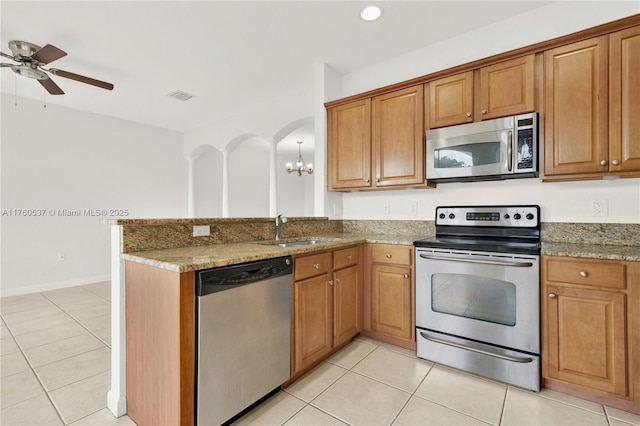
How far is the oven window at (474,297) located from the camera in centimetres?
197

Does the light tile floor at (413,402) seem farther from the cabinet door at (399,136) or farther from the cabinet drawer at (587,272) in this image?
the cabinet door at (399,136)

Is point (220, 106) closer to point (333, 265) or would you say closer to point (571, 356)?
point (333, 265)

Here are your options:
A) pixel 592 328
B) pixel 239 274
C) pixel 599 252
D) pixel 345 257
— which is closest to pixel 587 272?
pixel 599 252

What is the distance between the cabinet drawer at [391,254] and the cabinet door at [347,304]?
200mm

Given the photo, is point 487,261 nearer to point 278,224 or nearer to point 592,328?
point 592,328

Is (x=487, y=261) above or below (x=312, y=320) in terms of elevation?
above

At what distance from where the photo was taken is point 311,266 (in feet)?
6.72

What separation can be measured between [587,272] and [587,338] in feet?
1.26

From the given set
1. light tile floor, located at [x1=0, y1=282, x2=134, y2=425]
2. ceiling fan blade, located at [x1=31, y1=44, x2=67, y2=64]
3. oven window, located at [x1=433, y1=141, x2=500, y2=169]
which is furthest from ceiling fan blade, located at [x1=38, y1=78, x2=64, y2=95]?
oven window, located at [x1=433, y1=141, x2=500, y2=169]

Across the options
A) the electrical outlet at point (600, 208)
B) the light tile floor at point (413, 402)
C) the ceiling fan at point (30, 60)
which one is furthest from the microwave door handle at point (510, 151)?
the ceiling fan at point (30, 60)

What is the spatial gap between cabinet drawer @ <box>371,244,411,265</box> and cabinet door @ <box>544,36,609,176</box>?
1130 mm

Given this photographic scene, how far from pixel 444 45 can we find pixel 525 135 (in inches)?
49.1

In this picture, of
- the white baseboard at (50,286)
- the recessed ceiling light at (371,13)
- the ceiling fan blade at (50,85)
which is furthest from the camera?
the white baseboard at (50,286)

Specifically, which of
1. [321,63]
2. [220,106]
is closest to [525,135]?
[321,63]
